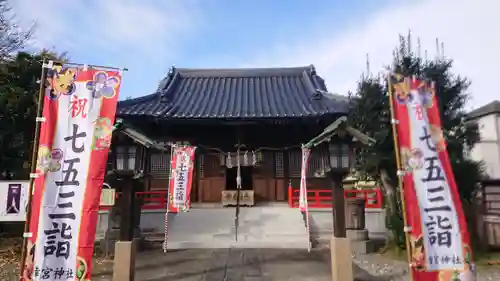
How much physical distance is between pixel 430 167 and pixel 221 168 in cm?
1375

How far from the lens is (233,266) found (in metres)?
9.41

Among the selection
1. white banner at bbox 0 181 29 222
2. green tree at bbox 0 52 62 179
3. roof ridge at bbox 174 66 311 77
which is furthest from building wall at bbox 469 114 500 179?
white banner at bbox 0 181 29 222

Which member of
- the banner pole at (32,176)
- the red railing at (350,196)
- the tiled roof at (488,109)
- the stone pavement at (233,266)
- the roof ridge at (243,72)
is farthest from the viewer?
the tiled roof at (488,109)

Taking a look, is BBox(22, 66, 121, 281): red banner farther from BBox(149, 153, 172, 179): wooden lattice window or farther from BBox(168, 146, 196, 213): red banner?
BBox(149, 153, 172, 179): wooden lattice window

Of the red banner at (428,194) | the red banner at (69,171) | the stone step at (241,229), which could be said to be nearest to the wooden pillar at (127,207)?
the red banner at (69,171)

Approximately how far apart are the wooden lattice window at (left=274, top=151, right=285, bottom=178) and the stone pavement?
674 cm

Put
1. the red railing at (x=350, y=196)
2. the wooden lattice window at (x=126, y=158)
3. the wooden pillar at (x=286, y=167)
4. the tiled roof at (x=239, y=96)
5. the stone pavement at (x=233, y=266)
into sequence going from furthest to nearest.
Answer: the wooden pillar at (x=286, y=167), the tiled roof at (x=239, y=96), the red railing at (x=350, y=196), the stone pavement at (x=233, y=266), the wooden lattice window at (x=126, y=158)

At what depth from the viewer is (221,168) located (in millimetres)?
18406

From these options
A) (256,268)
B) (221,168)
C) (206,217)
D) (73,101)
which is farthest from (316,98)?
(73,101)

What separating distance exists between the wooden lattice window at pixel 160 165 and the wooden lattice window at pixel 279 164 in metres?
5.53

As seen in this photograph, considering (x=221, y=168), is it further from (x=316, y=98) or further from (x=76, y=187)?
(x=76, y=187)

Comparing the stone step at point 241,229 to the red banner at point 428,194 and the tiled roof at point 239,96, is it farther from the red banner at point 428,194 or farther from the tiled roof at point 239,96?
the red banner at point 428,194

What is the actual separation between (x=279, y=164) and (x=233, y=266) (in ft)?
30.8

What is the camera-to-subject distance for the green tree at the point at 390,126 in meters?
11.0
